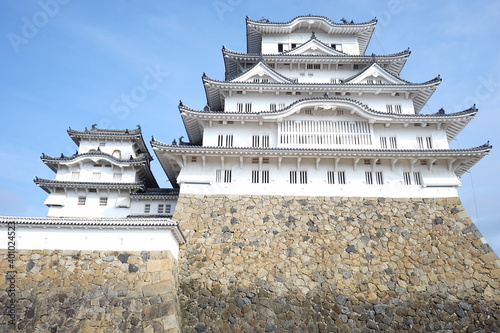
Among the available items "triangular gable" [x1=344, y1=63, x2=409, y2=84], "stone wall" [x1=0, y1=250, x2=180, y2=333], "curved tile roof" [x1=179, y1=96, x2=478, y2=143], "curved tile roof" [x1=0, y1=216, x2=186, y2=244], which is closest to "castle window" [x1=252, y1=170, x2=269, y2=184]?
"curved tile roof" [x1=179, y1=96, x2=478, y2=143]

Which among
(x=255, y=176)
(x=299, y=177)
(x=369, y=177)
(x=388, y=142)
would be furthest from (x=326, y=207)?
(x=388, y=142)

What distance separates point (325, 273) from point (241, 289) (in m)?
3.42

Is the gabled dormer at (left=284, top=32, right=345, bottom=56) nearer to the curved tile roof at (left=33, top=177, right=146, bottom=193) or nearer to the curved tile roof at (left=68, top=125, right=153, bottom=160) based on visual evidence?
the curved tile roof at (left=68, top=125, right=153, bottom=160)

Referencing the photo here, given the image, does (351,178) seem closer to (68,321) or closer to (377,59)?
(377,59)

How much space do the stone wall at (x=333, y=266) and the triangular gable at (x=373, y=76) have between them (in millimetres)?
7457

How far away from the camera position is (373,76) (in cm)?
2086

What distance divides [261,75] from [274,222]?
359 inches

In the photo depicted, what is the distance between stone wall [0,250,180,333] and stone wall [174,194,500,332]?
1566 mm

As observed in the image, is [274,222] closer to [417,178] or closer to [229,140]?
[229,140]

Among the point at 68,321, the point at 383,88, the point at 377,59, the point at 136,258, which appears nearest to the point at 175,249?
the point at 136,258

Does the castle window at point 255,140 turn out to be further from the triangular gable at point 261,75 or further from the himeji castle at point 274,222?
the triangular gable at point 261,75

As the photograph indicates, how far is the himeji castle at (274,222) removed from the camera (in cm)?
1303

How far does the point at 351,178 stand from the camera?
17.5m

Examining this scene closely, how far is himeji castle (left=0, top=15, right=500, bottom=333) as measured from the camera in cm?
1303
